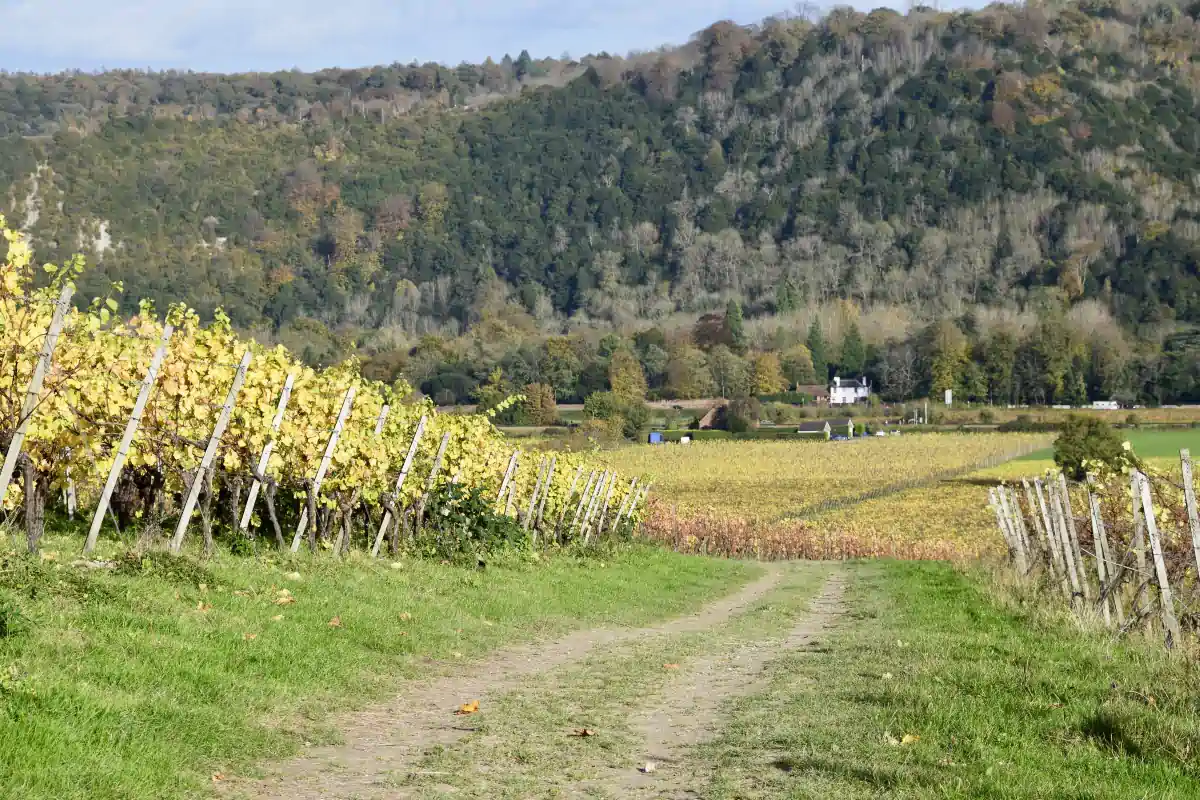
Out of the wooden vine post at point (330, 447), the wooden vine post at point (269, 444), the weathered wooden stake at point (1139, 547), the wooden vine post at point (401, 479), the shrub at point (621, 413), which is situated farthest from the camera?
the shrub at point (621, 413)

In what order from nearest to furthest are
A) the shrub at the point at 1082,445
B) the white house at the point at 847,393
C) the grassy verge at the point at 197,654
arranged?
the grassy verge at the point at 197,654 → the shrub at the point at 1082,445 → the white house at the point at 847,393

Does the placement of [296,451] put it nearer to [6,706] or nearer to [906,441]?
[6,706]

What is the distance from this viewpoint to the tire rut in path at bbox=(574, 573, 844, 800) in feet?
24.4

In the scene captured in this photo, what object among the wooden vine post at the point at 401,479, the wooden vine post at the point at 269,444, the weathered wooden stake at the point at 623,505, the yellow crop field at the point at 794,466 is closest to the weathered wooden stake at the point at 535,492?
the wooden vine post at the point at 401,479

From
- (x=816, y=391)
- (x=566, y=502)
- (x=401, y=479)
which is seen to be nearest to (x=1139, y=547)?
(x=401, y=479)

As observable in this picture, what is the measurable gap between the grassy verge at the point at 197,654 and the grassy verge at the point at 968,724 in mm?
2905

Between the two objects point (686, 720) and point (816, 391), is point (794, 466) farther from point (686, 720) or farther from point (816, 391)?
point (816, 391)

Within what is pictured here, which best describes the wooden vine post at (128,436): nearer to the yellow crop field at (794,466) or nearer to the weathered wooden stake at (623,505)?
the weathered wooden stake at (623,505)

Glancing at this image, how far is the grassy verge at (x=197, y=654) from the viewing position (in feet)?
22.7

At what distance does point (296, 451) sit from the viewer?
16359 millimetres

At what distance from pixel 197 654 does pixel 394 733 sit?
5.25 ft

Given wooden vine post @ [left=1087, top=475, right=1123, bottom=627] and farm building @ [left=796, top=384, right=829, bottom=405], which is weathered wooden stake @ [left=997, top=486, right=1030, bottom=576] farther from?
farm building @ [left=796, top=384, right=829, bottom=405]

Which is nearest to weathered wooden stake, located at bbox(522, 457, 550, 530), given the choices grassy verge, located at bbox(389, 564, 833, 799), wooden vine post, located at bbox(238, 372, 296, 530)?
wooden vine post, located at bbox(238, 372, 296, 530)

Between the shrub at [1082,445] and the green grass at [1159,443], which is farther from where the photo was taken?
the green grass at [1159,443]
